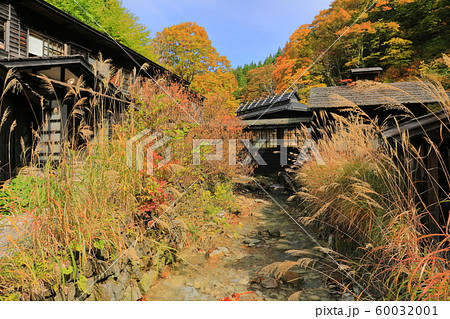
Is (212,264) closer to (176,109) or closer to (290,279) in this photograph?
(290,279)

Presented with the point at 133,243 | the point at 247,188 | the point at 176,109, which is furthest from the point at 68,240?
the point at 247,188

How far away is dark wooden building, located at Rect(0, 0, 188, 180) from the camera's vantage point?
6.42m

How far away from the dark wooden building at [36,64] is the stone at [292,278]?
4.50 m

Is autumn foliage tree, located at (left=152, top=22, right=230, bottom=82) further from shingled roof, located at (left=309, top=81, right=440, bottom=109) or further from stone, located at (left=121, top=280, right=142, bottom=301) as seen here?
stone, located at (left=121, top=280, right=142, bottom=301)

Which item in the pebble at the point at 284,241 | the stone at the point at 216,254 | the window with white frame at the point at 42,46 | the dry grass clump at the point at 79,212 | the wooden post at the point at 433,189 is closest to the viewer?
the dry grass clump at the point at 79,212

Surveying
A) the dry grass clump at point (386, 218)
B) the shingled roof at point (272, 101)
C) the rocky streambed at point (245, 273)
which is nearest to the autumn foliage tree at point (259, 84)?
the shingled roof at point (272, 101)

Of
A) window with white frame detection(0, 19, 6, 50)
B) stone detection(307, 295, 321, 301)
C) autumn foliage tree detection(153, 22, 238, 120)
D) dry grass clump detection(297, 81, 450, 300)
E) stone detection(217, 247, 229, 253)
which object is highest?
autumn foliage tree detection(153, 22, 238, 120)

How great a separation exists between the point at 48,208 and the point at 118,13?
18.6 meters

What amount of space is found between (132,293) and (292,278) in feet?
7.08

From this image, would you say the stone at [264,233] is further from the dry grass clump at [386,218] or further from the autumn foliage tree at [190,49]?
the autumn foliage tree at [190,49]

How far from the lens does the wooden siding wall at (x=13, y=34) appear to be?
8.07m

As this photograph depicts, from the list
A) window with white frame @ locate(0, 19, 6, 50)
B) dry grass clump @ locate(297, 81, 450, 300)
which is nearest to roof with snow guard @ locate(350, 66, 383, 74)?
dry grass clump @ locate(297, 81, 450, 300)

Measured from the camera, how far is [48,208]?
7.71 ft

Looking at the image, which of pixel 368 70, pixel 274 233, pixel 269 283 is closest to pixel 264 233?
pixel 274 233
